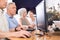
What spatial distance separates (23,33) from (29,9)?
0.38 metres

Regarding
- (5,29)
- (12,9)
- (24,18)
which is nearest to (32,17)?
(24,18)

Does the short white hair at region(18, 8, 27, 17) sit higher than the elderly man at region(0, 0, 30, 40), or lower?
higher

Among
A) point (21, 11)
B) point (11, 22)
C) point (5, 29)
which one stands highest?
point (21, 11)

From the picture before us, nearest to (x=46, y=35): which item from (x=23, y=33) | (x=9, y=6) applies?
(x=23, y=33)

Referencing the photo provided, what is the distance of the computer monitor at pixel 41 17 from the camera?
7.68 ft

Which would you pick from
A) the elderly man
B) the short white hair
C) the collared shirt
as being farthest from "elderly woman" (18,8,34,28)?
the collared shirt

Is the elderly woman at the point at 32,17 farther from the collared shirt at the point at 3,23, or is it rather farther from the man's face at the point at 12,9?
the collared shirt at the point at 3,23

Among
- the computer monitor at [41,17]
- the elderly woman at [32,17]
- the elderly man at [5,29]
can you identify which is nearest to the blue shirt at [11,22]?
the elderly man at [5,29]

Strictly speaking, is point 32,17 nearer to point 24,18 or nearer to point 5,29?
point 24,18

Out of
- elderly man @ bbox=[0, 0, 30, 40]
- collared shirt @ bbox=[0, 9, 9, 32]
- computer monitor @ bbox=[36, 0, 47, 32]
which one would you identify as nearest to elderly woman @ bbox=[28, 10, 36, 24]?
computer monitor @ bbox=[36, 0, 47, 32]

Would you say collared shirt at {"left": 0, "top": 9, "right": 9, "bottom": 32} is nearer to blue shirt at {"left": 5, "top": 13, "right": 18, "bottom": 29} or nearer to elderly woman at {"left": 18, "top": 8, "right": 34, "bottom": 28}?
blue shirt at {"left": 5, "top": 13, "right": 18, "bottom": 29}

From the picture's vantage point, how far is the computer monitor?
7.68 feet

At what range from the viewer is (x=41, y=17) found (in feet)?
7.71

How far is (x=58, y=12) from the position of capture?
8.02ft
